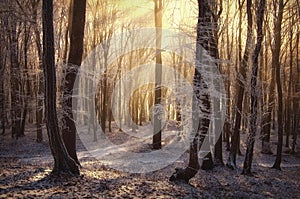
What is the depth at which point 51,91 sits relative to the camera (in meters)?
8.26

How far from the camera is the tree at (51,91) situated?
8016 mm

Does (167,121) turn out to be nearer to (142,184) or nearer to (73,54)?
(142,184)

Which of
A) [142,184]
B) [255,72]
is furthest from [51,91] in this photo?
[255,72]

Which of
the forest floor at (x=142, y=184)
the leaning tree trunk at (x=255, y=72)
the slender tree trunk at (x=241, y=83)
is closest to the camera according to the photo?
the forest floor at (x=142, y=184)

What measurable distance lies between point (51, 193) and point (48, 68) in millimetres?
3606

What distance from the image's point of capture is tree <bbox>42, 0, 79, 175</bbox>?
8.02m

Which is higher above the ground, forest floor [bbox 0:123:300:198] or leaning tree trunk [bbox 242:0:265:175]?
leaning tree trunk [bbox 242:0:265:175]

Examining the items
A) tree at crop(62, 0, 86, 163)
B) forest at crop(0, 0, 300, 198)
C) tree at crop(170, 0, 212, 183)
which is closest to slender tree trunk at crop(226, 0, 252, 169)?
forest at crop(0, 0, 300, 198)

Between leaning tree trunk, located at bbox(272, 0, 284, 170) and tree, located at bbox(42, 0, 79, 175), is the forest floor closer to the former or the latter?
tree, located at bbox(42, 0, 79, 175)

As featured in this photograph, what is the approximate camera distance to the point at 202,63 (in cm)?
966

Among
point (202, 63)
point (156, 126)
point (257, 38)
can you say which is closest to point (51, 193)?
point (202, 63)

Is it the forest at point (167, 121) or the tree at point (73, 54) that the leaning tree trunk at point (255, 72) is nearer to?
the forest at point (167, 121)

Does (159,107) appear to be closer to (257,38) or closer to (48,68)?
(48,68)

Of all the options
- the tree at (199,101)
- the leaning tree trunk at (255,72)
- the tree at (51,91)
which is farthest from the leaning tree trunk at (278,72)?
the tree at (51,91)
